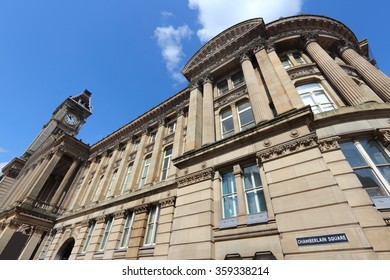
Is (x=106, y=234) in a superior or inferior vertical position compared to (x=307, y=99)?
inferior

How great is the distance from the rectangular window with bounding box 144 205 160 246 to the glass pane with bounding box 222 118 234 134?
7.60 m

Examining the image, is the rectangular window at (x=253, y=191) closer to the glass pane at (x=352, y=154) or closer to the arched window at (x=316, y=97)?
the glass pane at (x=352, y=154)

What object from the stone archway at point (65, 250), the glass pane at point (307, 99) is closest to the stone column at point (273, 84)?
the glass pane at point (307, 99)

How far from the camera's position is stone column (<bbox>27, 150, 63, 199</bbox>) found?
75.4 feet

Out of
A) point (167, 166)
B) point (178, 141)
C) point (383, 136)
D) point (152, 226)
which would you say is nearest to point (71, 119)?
point (167, 166)

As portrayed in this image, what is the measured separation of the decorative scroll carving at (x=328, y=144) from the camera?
8.52 meters

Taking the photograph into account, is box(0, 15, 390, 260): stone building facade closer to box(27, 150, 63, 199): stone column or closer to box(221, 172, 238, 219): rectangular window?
box(221, 172, 238, 219): rectangular window

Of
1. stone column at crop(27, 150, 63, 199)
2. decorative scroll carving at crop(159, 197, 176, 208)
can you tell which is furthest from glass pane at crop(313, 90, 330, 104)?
stone column at crop(27, 150, 63, 199)

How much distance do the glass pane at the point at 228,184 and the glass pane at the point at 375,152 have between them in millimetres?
6126

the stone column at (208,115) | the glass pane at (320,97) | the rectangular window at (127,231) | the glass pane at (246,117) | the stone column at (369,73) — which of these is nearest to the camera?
the stone column at (369,73)

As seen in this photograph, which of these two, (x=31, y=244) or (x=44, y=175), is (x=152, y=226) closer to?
(x=31, y=244)

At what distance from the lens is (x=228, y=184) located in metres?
10.3

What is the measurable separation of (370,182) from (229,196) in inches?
231

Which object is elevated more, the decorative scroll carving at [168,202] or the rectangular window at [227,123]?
the rectangular window at [227,123]
